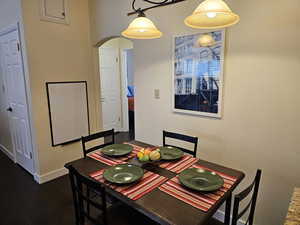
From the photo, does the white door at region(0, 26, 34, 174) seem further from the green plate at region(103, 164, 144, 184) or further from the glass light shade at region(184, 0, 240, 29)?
the glass light shade at region(184, 0, 240, 29)

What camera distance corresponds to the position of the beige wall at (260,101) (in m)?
1.67

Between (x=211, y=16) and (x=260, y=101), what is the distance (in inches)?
36.3

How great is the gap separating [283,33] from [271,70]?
30cm

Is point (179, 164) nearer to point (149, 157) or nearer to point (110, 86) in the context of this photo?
point (149, 157)

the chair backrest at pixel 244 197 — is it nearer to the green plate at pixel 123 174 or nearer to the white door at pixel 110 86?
the green plate at pixel 123 174

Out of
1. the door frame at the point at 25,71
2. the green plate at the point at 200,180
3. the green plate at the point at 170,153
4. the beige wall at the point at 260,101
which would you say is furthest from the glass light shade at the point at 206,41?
the door frame at the point at 25,71

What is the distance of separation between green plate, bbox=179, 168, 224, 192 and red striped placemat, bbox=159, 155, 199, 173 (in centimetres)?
10

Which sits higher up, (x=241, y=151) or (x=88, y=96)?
(x=88, y=96)

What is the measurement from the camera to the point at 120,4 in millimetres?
2791

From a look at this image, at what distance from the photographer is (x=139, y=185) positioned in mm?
1434

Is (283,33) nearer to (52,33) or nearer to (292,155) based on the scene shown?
(292,155)

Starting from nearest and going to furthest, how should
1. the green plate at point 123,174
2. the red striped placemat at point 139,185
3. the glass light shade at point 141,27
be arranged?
1. the red striped placemat at point 139,185
2. the green plate at point 123,174
3. the glass light shade at point 141,27

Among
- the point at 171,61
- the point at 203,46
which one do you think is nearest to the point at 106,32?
the point at 171,61

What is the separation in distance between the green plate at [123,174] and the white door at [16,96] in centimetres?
197
